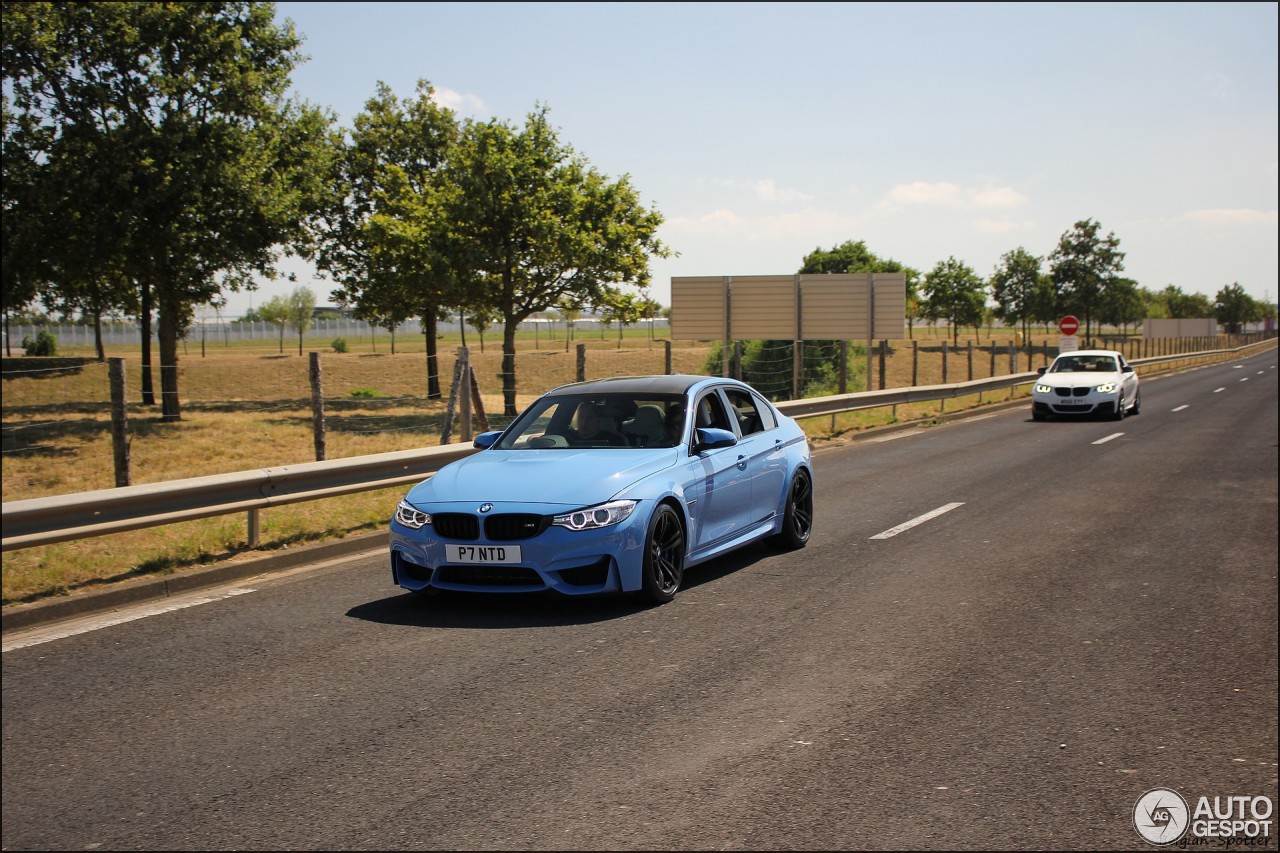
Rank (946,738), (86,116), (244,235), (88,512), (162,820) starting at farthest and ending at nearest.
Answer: (244,235) → (86,116) → (88,512) → (946,738) → (162,820)

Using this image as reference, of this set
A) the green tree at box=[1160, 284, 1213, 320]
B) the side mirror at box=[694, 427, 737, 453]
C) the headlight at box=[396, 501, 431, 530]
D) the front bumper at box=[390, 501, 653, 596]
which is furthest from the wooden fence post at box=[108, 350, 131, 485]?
the green tree at box=[1160, 284, 1213, 320]

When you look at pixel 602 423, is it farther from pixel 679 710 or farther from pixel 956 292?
pixel 956 292

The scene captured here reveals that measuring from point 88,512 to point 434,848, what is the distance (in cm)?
478

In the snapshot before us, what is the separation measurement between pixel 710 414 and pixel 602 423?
3.10ft

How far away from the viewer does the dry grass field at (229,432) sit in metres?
8.98

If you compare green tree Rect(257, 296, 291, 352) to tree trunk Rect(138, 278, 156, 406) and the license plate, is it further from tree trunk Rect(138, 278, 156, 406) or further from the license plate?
the license plate

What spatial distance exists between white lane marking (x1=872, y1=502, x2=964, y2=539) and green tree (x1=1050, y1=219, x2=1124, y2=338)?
7116 cm

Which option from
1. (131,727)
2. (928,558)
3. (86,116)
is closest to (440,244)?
(86,116)

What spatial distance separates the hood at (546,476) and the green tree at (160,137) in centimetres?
2119

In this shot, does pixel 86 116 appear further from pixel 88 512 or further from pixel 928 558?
pixel 928 558

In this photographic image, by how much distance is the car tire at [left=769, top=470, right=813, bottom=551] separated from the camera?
31.4 ft

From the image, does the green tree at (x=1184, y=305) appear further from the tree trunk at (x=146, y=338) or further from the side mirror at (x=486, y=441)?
the side mirror at (x=486, y=441)

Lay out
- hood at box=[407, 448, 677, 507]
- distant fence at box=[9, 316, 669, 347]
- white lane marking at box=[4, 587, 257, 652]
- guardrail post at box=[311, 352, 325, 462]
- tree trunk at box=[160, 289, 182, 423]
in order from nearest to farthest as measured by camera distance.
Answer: white lane marking at box=[4, 587, 257, 652]
hood at box=[407, 448, 677, 507]
guardrail post at box=[311, 352, 325, 462]
tree trunk at box=[160, 289, 182, 423]
distant fence at box=[9, 316, 669, 347]

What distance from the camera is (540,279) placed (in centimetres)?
3500
